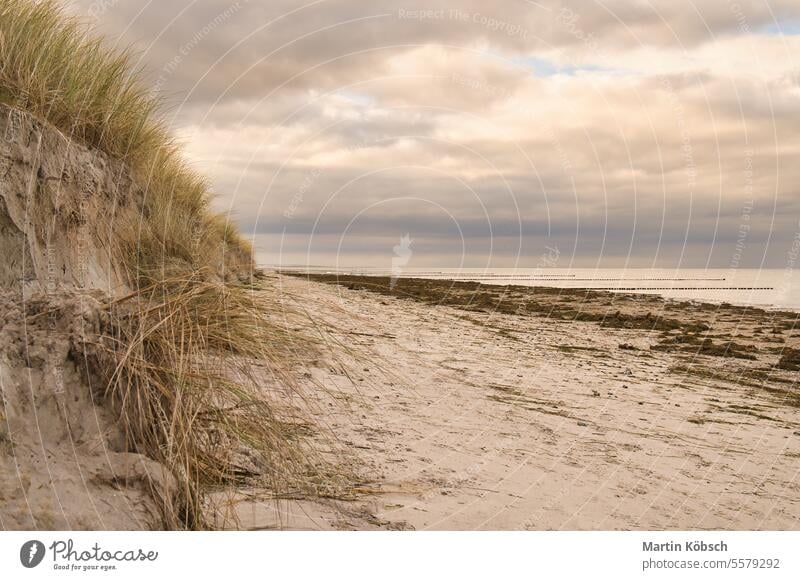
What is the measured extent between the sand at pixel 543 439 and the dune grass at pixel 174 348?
328 millimetres

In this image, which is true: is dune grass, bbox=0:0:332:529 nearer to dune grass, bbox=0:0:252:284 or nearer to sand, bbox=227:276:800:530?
dune grass, bbox=0:0:252:284

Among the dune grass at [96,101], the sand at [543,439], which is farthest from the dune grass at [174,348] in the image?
the sand at [543,439]

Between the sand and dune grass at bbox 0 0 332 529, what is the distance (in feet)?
1.08

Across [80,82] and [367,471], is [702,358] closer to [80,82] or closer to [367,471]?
[367,471]

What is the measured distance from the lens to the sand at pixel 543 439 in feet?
11.6

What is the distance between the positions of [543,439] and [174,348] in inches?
130

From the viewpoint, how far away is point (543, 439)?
5141 millimetres

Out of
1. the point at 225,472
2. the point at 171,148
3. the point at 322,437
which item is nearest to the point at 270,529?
the point at 225,472

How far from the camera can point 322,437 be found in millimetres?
4238

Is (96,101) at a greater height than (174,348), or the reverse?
→ (96,101)

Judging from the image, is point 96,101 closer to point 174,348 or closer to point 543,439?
point 174,348

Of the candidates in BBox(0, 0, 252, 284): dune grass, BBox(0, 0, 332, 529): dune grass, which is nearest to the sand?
BBox(0, 0, 332, 529): dune grass

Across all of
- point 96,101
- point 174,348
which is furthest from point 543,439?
point 96,101

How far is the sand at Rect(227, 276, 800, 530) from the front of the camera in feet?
11.6
